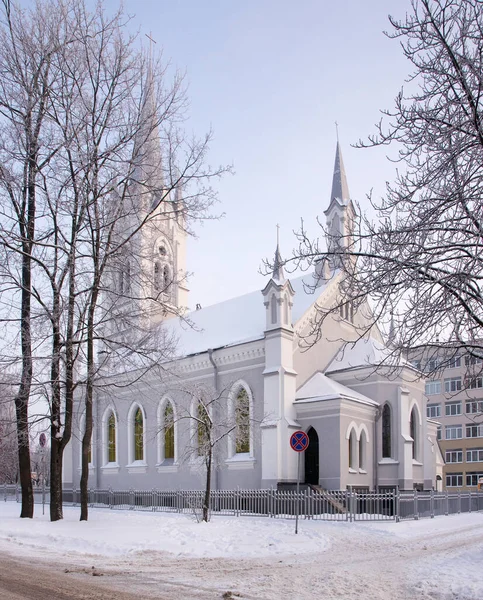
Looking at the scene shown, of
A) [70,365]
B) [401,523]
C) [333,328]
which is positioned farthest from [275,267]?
[333,328]

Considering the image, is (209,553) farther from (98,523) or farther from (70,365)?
(70,365)

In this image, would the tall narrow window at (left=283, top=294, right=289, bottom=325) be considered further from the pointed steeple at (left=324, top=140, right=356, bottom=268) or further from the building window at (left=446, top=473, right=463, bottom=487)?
the building window at (left=446, top=473, right=463, bottom=487)

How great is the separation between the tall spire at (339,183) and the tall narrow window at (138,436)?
635 inches

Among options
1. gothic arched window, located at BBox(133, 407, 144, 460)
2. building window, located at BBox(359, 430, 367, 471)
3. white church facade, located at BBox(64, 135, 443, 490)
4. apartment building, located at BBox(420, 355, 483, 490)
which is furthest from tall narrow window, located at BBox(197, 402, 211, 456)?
apartment building, located at BBox(420, 355, 483, 490)

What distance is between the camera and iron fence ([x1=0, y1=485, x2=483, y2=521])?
827 inches

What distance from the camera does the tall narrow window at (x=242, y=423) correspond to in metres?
27.8

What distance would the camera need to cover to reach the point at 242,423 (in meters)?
27.4

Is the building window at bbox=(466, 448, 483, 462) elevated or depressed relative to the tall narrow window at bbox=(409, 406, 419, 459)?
depressed

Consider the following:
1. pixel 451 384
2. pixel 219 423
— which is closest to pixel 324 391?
pixel 219 423

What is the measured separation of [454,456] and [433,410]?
17.2 ft

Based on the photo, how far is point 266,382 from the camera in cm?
2709

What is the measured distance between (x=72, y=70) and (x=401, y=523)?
16.6m

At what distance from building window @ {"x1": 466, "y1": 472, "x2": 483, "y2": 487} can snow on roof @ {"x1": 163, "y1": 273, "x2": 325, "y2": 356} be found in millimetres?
31427

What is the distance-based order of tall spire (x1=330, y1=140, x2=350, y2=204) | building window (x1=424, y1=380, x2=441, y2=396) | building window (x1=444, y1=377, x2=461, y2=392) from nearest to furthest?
tall spire (x1=330, y1=140, x2=350, y2=204) → building window (x1=444, y1=377, x2=461, y2=392) → building window (x1=424, y1=380, x2=441, y2=396)
